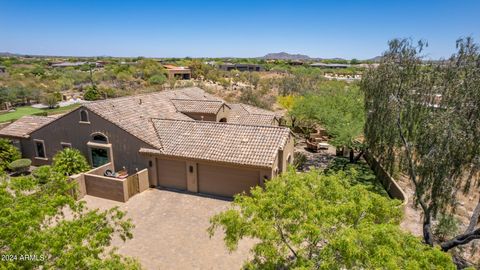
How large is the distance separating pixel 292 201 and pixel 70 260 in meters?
5.89

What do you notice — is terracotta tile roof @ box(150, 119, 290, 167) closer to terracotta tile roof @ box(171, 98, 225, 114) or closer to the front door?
the front door

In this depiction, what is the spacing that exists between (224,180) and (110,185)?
7.31 metres

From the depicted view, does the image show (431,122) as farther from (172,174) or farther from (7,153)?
(7,153)

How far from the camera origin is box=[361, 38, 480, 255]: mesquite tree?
12.0 metres

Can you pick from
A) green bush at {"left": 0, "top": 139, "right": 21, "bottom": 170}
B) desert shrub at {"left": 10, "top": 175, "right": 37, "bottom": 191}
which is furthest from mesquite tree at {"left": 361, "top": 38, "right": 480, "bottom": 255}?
green bush at {"left": 0, "top": 139, "right": 21, "bottom": 170}

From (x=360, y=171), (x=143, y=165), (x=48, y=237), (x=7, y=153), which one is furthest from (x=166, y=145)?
(x=360, y=171)

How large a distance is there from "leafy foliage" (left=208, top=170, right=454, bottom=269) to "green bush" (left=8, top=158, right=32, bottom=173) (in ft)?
70.0

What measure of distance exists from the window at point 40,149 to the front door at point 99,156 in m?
5.46

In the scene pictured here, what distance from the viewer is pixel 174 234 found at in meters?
15.3

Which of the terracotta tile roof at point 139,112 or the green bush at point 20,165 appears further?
the green bush at point 20,165

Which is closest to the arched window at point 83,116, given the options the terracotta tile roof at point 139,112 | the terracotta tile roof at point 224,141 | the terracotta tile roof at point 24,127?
the terracotta tile roof at point 139,112

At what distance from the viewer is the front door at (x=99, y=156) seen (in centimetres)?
2161

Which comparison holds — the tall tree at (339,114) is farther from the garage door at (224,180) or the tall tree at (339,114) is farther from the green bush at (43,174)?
the green bush at (43,174)

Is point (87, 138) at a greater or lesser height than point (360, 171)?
greater
